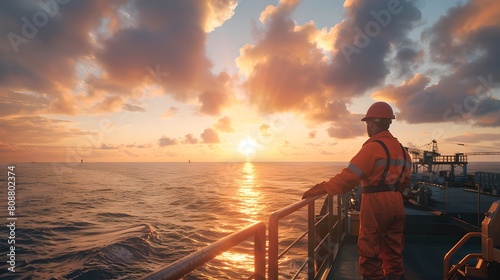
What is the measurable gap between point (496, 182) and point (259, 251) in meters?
33.6

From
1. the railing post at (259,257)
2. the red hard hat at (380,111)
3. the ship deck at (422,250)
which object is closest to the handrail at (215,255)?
the railing post at (259,257)

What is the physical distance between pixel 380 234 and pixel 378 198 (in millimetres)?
437

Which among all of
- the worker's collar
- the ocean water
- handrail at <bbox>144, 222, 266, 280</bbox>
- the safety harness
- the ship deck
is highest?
the worker's collar

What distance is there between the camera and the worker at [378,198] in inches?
129

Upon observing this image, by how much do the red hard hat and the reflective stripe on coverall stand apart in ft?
1.28

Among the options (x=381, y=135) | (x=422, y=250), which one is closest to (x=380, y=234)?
(x=381, y=135)

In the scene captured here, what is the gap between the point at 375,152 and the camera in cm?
329

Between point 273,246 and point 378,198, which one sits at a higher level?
point 378,198

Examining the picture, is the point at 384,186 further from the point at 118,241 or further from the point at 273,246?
the point at 118,241

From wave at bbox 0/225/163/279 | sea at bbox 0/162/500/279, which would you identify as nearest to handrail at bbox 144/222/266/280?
sea at bbox 0/162/500/279

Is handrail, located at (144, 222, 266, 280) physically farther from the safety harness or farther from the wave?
the wave

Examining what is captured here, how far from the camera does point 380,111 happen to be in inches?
146

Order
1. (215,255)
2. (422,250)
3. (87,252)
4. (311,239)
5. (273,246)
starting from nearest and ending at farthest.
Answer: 1. (215,255)
2. (273,246)
3. (311,239)
4. (422,250)
5. (87,252)

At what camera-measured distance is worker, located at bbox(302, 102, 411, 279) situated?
3.27m
